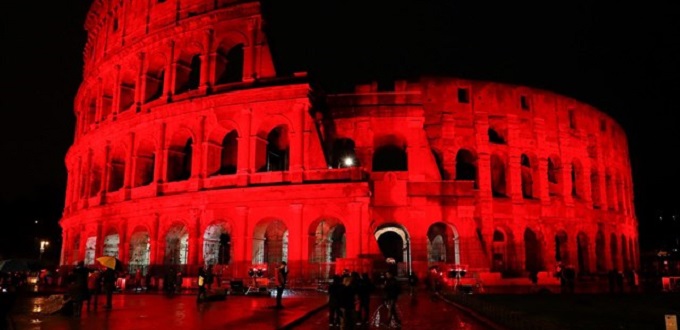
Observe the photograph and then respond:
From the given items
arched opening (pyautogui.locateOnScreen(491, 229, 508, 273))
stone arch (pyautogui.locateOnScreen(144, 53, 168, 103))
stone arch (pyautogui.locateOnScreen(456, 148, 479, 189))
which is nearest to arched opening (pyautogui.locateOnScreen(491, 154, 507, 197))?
stone arch (pyautogui.locateOnScreen(456, 148, 479, 189))

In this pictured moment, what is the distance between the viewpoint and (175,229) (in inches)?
1340

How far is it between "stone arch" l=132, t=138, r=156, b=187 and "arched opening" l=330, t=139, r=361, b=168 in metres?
11.0

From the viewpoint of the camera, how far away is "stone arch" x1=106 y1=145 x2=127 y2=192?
122ft

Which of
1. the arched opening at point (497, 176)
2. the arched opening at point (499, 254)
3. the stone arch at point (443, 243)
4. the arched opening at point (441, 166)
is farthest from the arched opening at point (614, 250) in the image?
the arched opening at point (441, 166)

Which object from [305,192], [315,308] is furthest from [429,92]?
[315,308]

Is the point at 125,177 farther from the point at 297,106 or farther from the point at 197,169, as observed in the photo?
the point at 297,106

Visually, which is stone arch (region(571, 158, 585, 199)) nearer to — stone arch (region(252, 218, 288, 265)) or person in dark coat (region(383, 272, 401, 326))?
stone arch (region(252, 218, 288, 265))

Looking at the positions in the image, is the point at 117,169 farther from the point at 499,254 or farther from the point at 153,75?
the point at 499,254

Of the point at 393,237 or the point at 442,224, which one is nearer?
the point at 442,224

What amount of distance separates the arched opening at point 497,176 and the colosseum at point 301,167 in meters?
0.11

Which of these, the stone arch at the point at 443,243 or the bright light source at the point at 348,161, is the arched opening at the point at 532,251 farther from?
the bright light source at the point at 348,161

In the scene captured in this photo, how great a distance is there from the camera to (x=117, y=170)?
37.9 meters

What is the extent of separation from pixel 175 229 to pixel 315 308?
19039 millimetres

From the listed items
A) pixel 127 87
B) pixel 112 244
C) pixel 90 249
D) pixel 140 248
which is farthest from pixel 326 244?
pixel 127 87
